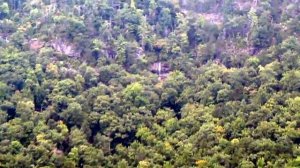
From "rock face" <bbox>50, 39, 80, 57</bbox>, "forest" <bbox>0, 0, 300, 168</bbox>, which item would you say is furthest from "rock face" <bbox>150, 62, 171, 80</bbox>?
"rock face" <bbox>50, 39, 80, 57</bbox>

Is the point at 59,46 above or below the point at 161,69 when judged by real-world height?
above

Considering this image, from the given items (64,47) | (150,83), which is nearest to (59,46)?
(64,47)

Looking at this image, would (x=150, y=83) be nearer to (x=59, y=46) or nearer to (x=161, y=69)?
(x=161, y=69)

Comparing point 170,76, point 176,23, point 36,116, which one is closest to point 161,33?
point 176,23

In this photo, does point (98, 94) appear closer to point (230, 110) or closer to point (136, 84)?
point (136, 84)

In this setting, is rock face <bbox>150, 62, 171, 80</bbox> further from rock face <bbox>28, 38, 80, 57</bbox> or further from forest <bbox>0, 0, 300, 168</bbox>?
rock face <bbox>28, 38, 80, 57</bbox>

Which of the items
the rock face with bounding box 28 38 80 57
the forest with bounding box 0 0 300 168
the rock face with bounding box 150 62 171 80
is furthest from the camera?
the rock face with bounding box 150 62 171 80

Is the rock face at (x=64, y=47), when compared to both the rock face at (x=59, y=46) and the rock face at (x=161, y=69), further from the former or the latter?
the rock face at (x=161, y=69)

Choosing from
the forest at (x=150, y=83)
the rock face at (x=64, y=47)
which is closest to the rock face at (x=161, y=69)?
the forest at (x=150, y=83)
